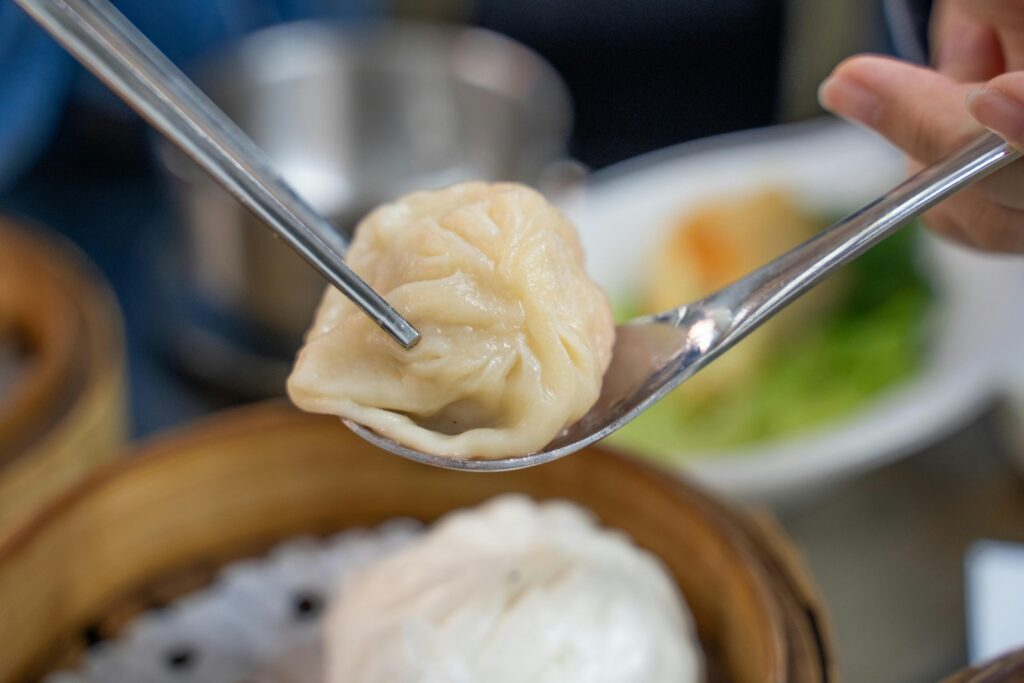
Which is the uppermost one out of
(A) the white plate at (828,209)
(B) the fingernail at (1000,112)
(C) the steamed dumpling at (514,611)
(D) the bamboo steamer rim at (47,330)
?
(B) the fingernail at (1000,112)

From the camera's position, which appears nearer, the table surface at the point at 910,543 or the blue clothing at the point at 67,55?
the table surface at the point at 910,543

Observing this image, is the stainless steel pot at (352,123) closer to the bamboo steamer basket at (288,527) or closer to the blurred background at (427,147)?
the blurred background at (427,147)

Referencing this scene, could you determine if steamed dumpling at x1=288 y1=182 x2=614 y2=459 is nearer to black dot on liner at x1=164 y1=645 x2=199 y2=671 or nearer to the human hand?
the human hand

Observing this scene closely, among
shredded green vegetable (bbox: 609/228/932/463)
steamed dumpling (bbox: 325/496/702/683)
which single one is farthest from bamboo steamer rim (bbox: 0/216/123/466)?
shredded green vegetable (bbox: 609/228/932/463)

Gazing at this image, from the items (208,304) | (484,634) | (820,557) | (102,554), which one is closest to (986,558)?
(820,557)

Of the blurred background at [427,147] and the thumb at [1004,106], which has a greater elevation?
the thumb at [1004,106]

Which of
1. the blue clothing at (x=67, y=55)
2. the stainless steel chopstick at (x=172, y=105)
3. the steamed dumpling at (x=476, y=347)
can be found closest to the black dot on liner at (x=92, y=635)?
the steamed dumpling at (x=476, y=347)

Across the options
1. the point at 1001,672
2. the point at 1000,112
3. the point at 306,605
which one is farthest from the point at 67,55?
the point at 1001,672
